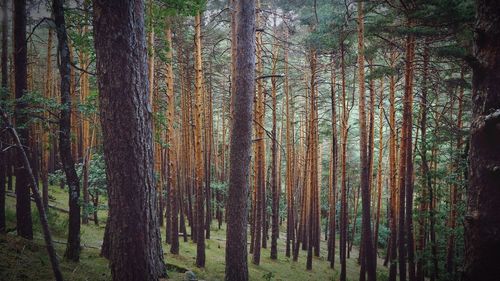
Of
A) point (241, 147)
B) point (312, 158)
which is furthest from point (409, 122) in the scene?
point (241, 147)

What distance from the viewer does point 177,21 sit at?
1395 centimetres

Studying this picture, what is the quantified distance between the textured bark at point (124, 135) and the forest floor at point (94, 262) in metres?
4.24

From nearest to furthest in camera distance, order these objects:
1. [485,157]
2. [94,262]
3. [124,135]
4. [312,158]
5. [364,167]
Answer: [485,157]
[124,135]
[94,262]
[364,167]
[312,158]

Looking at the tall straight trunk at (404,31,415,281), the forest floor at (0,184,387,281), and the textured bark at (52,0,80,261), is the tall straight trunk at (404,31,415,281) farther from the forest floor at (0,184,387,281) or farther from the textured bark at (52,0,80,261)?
the textured bark at (52,0,80,261)

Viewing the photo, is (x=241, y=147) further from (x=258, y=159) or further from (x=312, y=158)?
(x=312, y=158)

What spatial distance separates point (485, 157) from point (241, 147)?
426cm

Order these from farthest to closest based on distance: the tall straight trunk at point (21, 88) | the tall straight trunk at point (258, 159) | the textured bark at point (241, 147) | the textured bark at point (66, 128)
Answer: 1. the tall straight trunk at point (258, 159)
2. the tall straight trunk at point (21, 88)
3. the textured bark at point (66, 128)
4. the textured bark at point (241, 147)

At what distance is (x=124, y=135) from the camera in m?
3.25

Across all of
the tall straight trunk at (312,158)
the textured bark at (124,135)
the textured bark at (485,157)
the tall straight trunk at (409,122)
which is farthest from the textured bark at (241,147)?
the tall straight trunk at (312,158)

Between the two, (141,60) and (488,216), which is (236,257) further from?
(488,216)

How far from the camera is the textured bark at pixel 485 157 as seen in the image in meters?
1.99

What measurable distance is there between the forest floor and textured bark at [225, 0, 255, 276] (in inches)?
86.3

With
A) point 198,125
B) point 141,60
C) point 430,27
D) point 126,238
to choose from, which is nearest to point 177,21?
point 198,125

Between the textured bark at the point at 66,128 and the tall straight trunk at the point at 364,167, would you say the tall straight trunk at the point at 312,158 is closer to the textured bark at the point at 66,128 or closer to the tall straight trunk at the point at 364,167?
the tall straight trunk at the point at 364,167
